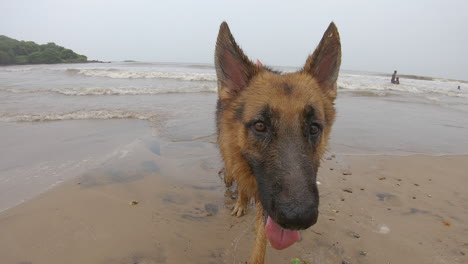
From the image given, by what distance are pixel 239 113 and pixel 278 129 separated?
0.51 meters

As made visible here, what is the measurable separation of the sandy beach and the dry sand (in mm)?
14

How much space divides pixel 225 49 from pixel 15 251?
2975 millimetres

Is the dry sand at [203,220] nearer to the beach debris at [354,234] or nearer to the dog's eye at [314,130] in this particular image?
the beach debris at [354,234]

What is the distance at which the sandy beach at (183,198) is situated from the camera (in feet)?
9.02

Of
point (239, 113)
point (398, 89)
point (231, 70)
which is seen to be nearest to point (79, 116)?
point (231, 70)

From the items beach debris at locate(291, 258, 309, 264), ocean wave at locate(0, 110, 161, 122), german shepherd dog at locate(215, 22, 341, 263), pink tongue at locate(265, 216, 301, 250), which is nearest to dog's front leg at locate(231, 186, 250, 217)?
german shepherd dog at locate(215, 22, 341, 263)

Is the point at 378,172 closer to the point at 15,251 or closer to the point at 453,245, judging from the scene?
the point at 453,245

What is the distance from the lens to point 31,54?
4938cm

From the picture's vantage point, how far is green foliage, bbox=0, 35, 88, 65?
4546 centimetres

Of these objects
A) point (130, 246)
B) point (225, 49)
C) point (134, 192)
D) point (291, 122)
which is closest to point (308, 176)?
point (291, 122)

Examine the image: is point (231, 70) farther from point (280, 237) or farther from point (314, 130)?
point (280, 237)

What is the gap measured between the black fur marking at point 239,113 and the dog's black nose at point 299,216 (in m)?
1.05

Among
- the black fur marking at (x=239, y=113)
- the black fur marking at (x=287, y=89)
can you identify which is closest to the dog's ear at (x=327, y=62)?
the black fur marking at (x=287, y=89)

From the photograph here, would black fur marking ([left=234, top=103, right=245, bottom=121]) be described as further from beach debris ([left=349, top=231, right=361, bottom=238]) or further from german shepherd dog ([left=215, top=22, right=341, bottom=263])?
beach debris ([left=349, top=231, right=361, bottom=238])
